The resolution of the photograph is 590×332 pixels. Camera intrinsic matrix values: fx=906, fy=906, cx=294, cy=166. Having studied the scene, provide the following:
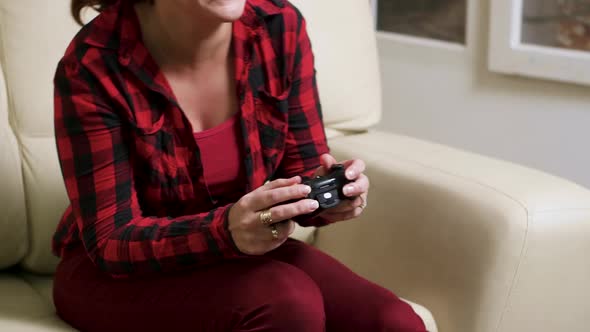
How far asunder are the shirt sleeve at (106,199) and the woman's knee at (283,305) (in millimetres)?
→ 65

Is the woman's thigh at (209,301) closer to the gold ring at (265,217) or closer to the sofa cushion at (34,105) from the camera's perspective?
the gold ring at (265,217)

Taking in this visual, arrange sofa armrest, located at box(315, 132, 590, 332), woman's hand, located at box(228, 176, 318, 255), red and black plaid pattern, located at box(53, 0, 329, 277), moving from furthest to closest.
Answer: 1. sofa armrest, located at box(315, 132, 590, 332)
2. red and black plaid pattern, located at box(53, 0, 329, 277)
3. woman's hand, located at box(228, 176, 318, 255)

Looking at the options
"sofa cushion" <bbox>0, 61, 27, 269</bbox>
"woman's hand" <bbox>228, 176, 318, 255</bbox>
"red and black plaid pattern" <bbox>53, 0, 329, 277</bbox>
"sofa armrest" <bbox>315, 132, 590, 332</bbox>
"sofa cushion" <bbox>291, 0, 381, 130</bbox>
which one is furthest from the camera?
"sofa cushion" <bbox>291, 0, 381, 130</bbox>

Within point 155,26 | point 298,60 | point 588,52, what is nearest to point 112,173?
point 155,26

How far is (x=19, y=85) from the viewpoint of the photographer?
1.35 metres

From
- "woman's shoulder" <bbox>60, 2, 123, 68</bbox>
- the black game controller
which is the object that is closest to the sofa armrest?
the black game controller

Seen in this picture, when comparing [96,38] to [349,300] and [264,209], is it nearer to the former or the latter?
[264,209]

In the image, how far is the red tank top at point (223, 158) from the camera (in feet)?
3.90

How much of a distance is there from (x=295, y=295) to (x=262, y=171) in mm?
251

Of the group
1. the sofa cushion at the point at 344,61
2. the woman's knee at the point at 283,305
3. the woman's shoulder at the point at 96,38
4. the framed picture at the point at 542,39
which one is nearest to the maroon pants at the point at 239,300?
the woman's knee at the point at 283,305

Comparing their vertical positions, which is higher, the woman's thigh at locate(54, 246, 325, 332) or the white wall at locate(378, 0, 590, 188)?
the woman's thigh at locate(54, 246, 325, 332)

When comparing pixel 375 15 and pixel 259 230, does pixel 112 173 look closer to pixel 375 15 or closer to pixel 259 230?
pixel 259 230

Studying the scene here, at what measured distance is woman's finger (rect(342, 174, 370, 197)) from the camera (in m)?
1.07

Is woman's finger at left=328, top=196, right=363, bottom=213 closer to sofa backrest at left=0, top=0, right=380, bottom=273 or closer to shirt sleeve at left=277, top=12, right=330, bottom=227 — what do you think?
shirt sleeve at left=277, top=12, right=330, bottom=227
